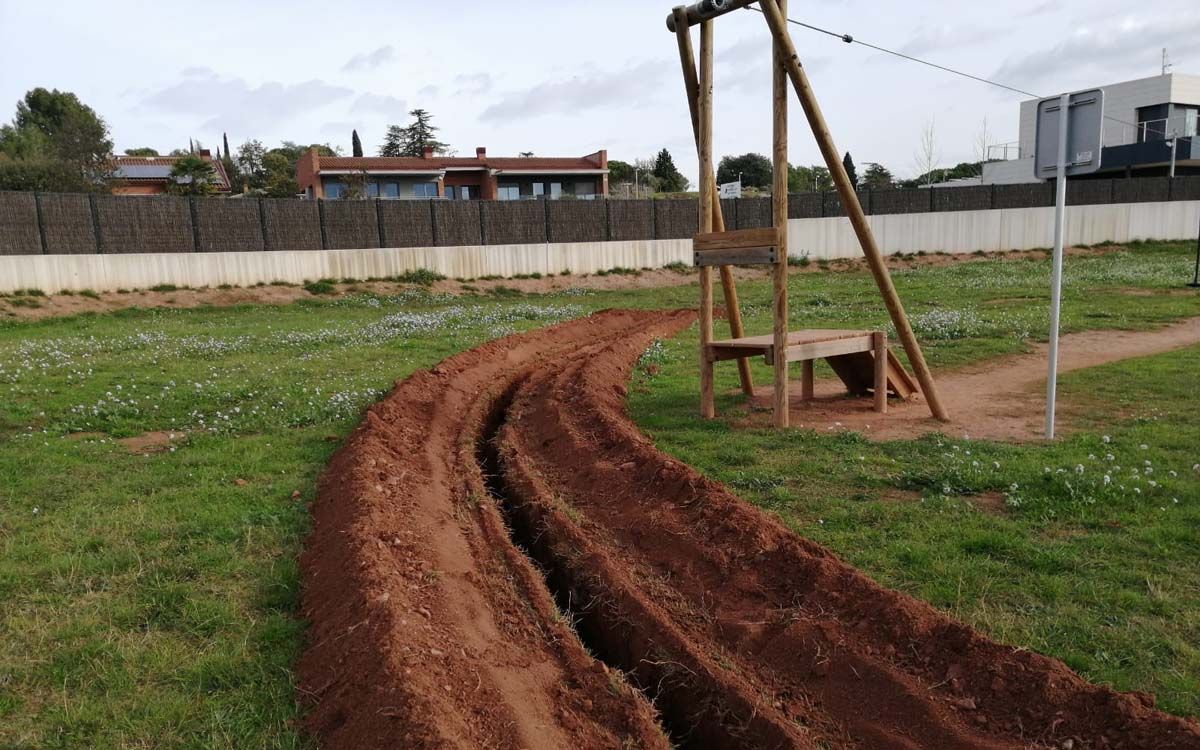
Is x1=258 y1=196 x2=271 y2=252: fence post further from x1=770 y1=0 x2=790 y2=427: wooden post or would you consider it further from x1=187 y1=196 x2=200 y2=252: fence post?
x1=770 y1=0 x2=790 y2=427: wooden post

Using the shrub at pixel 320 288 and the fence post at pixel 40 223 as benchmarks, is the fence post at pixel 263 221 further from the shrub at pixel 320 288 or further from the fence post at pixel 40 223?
the fence post at pixel 40 223

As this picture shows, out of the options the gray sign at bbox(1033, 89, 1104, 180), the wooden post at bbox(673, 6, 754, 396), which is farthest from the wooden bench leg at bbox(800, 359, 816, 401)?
the gray sign at bbox(1033, 89, 1104, 180)

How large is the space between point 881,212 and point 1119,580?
106 feet

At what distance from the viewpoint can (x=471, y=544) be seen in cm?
539

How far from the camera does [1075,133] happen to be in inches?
270

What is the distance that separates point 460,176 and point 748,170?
1471 inches

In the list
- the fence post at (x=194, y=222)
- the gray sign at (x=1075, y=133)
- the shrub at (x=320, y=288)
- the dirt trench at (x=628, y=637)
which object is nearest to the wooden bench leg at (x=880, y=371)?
the gray sign at (x=1075, y=133)

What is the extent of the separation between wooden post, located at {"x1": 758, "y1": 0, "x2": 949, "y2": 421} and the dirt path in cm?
49

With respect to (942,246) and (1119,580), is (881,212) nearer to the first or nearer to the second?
(942,246)

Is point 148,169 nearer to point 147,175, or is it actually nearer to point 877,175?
point 147,175

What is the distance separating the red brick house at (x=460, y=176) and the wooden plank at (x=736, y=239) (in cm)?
4447

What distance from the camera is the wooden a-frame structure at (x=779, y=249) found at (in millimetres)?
7711

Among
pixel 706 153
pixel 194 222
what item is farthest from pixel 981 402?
pixel 194 222

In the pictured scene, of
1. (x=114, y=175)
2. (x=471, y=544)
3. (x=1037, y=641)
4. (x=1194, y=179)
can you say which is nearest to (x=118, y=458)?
(x=471, y=544)
